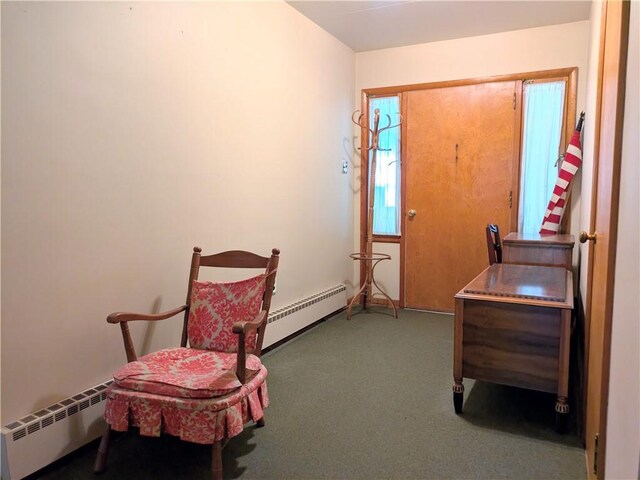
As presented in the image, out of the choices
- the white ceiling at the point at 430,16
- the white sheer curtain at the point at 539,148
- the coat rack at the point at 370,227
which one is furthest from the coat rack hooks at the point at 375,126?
the white sheer curtain at the point at 539,148

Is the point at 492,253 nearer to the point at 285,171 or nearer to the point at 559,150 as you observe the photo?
the point at 559,150

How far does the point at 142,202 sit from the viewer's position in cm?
231

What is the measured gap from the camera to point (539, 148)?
401 centimetres

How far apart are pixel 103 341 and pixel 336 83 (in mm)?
3091

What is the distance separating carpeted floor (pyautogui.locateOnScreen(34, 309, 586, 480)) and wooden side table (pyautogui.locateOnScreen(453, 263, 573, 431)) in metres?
0.20

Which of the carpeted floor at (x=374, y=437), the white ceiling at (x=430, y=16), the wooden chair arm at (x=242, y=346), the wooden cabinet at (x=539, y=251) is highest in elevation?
the white ceiling at (x=430, y=16)

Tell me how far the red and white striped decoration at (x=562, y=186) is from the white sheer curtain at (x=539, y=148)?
0.15 meters

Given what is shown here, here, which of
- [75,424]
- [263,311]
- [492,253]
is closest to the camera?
[75,424]

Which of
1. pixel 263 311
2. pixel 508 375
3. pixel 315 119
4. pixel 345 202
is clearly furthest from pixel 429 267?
pixel 263 311

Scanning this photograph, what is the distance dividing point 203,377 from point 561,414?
64.7 inches

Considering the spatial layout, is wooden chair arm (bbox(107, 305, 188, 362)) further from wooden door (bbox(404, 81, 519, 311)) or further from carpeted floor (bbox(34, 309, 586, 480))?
wooden door (bbox(404, 81, 519, 311))

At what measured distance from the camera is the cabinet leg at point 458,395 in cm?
236

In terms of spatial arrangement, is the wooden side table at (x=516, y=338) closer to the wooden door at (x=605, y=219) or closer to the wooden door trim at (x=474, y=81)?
the wooden door at (x=605, y=219)

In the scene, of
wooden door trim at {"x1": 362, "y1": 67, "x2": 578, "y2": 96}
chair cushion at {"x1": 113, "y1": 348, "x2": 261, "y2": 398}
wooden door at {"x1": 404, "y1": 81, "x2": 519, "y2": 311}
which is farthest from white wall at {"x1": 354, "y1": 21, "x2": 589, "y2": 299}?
chair cushion at {"x1": 113, "y1": 348, "x2": 261, "y2": 398}
